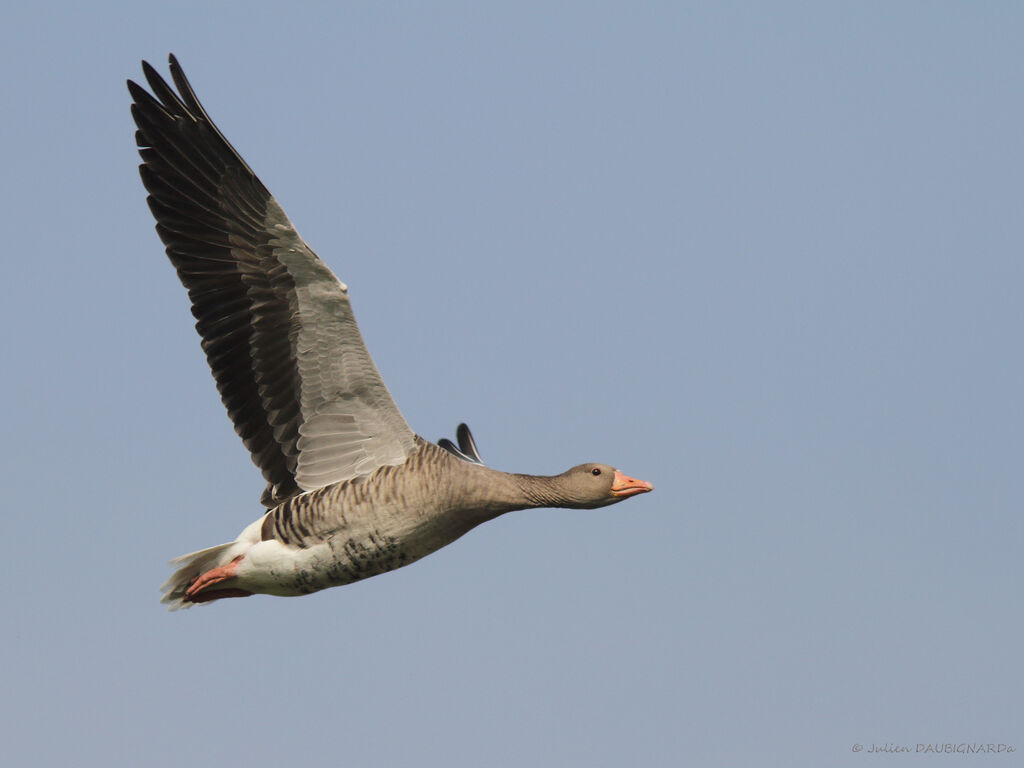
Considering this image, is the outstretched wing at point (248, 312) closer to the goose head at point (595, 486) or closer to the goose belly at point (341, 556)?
the goose belly at point (341, 556)

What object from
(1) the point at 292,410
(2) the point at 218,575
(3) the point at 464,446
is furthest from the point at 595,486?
(2) the point at 218,575

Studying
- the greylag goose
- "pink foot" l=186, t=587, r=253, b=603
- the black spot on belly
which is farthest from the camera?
"pink foot" l=186, t=587, r=253, b=603

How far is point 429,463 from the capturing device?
1302cm

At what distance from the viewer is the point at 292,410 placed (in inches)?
536

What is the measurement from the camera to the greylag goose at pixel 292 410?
1290cm

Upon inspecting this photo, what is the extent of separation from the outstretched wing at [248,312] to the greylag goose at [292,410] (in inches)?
0.5

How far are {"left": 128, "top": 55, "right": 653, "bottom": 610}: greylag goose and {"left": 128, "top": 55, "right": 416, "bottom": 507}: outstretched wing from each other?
14 mm

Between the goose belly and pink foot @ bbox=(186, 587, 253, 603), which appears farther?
pink foot @ bbox=(186, 587, 253, 603)

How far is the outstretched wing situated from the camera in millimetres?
13258

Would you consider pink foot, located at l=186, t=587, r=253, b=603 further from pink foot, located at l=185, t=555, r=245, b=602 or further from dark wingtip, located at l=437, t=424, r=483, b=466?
dark wingtip, located at l=437, t=424, r=483, b=466

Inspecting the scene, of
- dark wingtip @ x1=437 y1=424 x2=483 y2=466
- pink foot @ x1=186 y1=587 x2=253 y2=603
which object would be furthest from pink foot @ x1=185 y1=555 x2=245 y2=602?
dark wingtip @ x1=437 y1=424 x2=483 y2=466

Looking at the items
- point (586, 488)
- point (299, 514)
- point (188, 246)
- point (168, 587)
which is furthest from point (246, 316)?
point (586, 488)

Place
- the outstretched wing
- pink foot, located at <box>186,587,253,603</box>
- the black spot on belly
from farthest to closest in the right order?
1. pink foot, located at <box>186,587,253,603</box>
2. the outstretched wing
3. the black spot on belly

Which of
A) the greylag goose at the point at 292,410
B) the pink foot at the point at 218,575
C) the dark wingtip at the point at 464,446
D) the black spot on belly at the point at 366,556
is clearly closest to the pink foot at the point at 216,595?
the greylag goose at the point at 292,410
